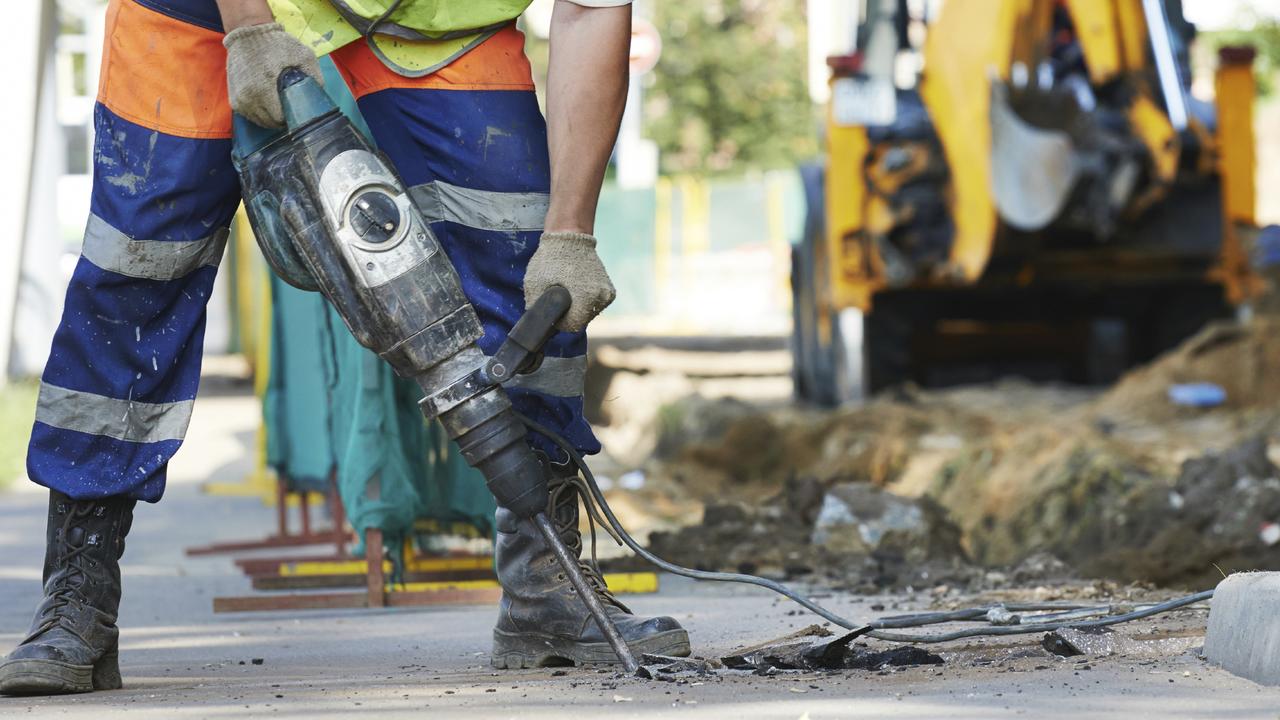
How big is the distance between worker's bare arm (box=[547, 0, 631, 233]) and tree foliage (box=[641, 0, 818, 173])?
30467 mm

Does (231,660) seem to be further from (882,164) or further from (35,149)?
(35,149)

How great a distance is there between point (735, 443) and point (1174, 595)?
4.32m

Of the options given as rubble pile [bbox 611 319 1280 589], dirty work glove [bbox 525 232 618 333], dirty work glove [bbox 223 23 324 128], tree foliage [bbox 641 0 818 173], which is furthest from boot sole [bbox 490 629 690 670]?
tree foliage [bbox 641 0 818 173]

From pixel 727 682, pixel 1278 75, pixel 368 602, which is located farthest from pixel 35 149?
pixel 1278 75

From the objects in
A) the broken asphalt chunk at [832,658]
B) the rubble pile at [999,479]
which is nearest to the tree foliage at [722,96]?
the rubble pile at [999,479]

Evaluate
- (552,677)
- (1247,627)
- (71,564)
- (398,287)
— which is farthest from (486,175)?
(1247,627)

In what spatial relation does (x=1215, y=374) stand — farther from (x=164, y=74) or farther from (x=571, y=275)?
(x=164, y=74)

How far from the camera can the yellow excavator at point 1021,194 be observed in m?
7.98

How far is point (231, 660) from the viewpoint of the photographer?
325cm

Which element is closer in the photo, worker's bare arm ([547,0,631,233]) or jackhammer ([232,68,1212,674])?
jackhammer ([232,68,1212,674])

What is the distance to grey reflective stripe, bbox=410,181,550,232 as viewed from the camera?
2971 millimetres

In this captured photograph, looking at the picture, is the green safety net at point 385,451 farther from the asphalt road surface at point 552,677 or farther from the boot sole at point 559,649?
the boot sole at point 559,649

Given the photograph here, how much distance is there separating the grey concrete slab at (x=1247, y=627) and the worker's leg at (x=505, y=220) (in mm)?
A: 901

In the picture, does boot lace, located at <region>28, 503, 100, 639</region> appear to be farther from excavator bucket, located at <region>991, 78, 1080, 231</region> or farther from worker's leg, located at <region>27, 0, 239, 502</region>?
excavator bucket, located at <region>991, 78, 1080, 231</region>
